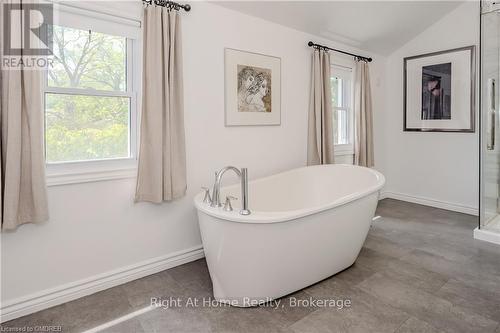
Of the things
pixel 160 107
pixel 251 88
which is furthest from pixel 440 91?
pixel 160 107

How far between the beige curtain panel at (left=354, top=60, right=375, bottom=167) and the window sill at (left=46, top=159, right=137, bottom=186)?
3.06 meters

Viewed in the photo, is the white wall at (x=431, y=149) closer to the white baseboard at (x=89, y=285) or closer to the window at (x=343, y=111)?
the window at (x=343, y=111)

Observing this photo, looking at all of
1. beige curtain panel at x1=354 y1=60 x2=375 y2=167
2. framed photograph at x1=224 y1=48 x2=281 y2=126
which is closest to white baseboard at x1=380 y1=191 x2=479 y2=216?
beige curtain panel at x1=354 y1=60 x2=375 y2=167

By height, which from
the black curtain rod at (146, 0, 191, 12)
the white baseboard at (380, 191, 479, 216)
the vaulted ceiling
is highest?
the vaulted ceiling

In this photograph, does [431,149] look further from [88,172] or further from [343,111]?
[88,172]

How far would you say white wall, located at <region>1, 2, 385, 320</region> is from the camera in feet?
6.79

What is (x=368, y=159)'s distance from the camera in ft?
14.5

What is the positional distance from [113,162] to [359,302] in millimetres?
2036

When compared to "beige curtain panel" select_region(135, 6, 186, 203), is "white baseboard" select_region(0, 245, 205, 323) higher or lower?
lower

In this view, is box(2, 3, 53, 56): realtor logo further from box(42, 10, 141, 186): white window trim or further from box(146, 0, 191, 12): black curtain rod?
box(146, 0, 191, 12): black curtain rod

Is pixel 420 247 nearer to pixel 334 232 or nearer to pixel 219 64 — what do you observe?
pixel 334 232

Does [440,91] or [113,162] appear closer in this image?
[113,162]

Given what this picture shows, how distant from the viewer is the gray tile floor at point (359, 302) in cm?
186

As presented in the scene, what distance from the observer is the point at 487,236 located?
317 centimetres
